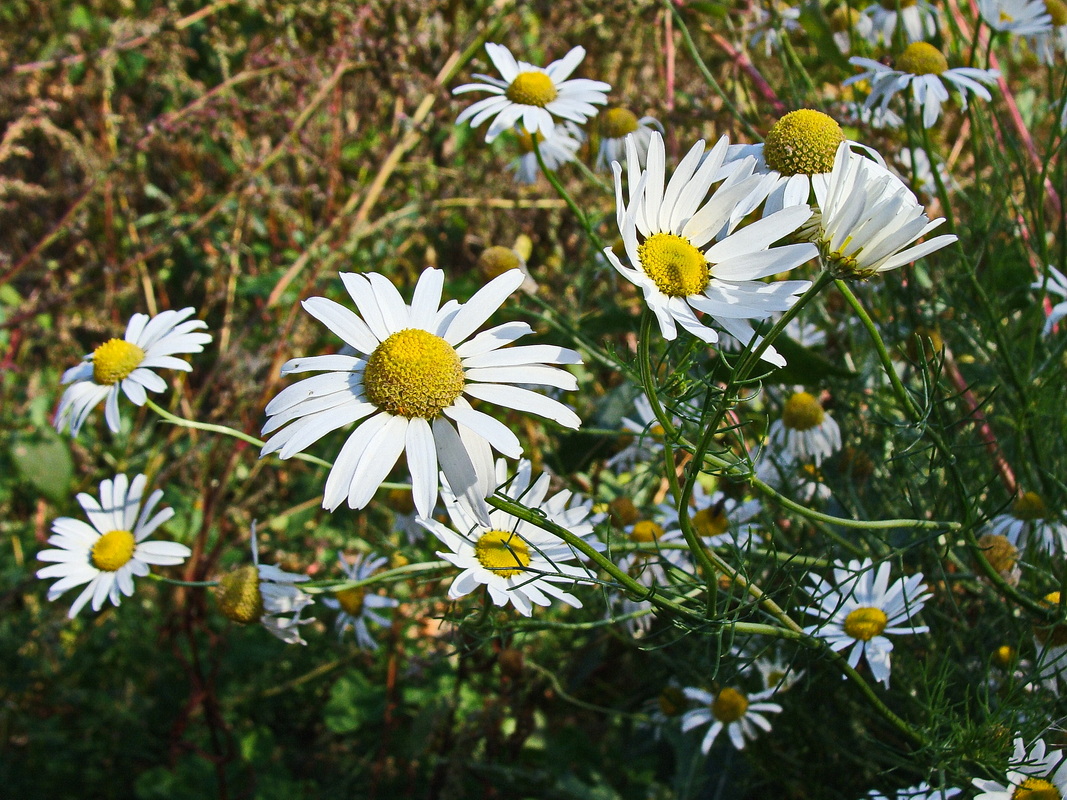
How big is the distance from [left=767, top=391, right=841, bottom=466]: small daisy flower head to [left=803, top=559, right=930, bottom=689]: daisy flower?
22 centimetres

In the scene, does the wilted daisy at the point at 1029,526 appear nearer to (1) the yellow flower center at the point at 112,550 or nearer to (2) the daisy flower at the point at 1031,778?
(2) the daisy flower at the point at 1031,778

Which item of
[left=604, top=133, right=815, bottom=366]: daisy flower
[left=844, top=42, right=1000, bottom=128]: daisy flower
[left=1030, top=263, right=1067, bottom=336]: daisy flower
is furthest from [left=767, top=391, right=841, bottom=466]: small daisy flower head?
[left=604, top=133, right=815, bottom=366]: daisy flower

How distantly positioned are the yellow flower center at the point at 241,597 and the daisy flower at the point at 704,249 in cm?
68

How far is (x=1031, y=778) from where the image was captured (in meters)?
0.96

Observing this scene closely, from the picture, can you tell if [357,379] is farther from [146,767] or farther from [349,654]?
[146,767]

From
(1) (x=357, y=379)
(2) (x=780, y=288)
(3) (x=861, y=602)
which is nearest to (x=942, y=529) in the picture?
(3) (x=861, y=602)

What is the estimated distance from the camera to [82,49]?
2.41 meters

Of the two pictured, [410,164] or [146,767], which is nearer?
[146,767]

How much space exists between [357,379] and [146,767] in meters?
1.30

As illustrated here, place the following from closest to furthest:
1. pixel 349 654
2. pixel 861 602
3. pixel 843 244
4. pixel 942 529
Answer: pixel 843 244 < pixel 942 529 < pixel 861 602 < pixel 349 654

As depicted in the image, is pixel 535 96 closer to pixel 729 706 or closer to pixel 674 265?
pixel 674 265

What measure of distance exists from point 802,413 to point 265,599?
84 centimetres

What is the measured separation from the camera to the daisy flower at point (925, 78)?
1.24 m

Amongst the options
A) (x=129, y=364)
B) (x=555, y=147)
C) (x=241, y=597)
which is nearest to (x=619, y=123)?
(x=555, y=147)
